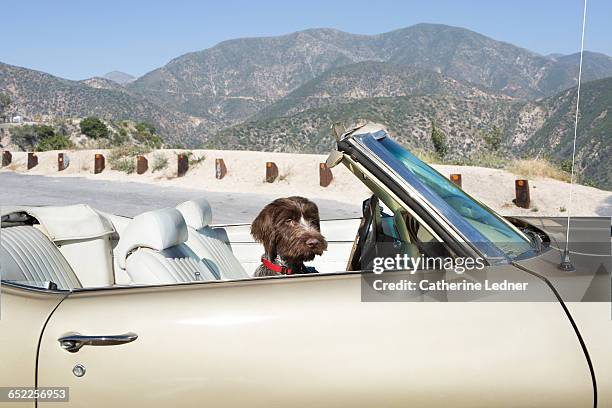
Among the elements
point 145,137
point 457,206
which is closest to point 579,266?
point 457,206

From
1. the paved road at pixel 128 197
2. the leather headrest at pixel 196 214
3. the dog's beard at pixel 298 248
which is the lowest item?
the paved road at pixel 128 197

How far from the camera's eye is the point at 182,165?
834 inches

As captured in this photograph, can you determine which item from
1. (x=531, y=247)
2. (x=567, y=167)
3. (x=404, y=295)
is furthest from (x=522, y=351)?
(x=567, y=167)

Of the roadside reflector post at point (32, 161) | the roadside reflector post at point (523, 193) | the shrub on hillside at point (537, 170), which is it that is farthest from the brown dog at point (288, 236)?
the roadside reflector post at point (32, 161)

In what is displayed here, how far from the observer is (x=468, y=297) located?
6.53ft

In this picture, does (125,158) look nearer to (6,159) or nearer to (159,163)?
(159,163)

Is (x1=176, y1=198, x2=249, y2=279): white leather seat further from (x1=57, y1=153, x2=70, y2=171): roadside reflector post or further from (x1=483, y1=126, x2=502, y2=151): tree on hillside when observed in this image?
(x1=57, y1=153, x2=70, y2=171): roadside reflector post

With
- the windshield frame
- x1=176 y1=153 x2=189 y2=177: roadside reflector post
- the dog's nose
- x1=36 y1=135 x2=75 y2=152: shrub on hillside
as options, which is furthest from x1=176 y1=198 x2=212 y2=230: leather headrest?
x1=36 y1=135 x2=75 y2=152: shrub on hillside

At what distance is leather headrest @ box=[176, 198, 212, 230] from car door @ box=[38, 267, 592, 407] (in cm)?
153

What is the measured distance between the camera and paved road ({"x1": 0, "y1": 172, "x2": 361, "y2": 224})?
45.6 ft

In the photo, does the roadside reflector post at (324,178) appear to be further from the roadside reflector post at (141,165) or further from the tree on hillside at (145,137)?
the tree on hillside at (145,137)

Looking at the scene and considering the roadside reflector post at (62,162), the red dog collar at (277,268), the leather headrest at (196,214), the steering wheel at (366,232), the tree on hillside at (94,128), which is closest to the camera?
the red dog collar at (277,268)

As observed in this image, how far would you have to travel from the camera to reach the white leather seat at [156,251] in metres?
2.61

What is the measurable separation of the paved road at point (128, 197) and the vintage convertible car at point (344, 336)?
10144 millimetres
